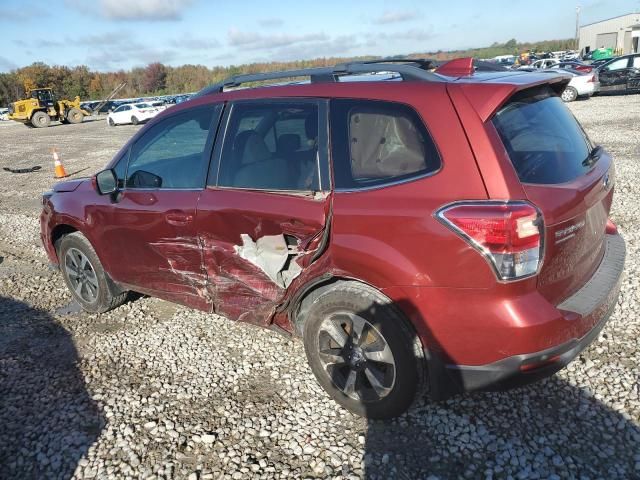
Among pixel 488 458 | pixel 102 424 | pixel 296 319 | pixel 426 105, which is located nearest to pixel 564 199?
pixel 426 105

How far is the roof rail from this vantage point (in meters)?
2.62

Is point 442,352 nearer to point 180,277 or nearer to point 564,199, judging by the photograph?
point 564,199

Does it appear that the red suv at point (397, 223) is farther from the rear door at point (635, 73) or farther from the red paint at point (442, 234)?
the rear door at point (635, 73)

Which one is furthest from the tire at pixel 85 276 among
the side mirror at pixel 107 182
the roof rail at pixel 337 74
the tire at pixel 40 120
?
the tire at pixel 40 120

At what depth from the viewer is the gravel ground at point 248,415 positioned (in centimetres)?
253

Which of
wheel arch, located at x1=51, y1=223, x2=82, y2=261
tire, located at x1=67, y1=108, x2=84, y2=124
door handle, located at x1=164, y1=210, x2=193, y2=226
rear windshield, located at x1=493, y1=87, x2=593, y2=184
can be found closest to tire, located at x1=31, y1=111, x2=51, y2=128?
tire, located at x1=67, y1=108, x2=84, y2=124

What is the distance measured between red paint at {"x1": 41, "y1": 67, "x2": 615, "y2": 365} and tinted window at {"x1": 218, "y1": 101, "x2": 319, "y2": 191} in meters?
0.08

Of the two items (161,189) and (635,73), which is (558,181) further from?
(635,73)

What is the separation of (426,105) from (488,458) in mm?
1774

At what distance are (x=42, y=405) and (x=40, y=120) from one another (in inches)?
1361

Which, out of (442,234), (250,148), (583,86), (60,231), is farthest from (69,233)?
(583,86)

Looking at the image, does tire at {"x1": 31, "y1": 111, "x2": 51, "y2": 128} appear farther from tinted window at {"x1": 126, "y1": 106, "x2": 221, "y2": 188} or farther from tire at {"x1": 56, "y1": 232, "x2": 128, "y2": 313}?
tinted window at {"x1": 126, "y1": 106, "x2": 221, "y2": 188}

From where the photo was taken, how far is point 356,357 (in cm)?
279

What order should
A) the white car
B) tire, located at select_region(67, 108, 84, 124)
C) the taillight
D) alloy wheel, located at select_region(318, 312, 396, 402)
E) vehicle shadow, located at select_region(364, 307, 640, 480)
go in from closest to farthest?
1. the taillight
2. vehicle shadow, located at select_region(364, 307, 640, 480)
3. alloy wheel, located at select_region(318, 312, 396, 402)
4. the white car
5. tire, located at select_region(67, 108, 84, 124)
